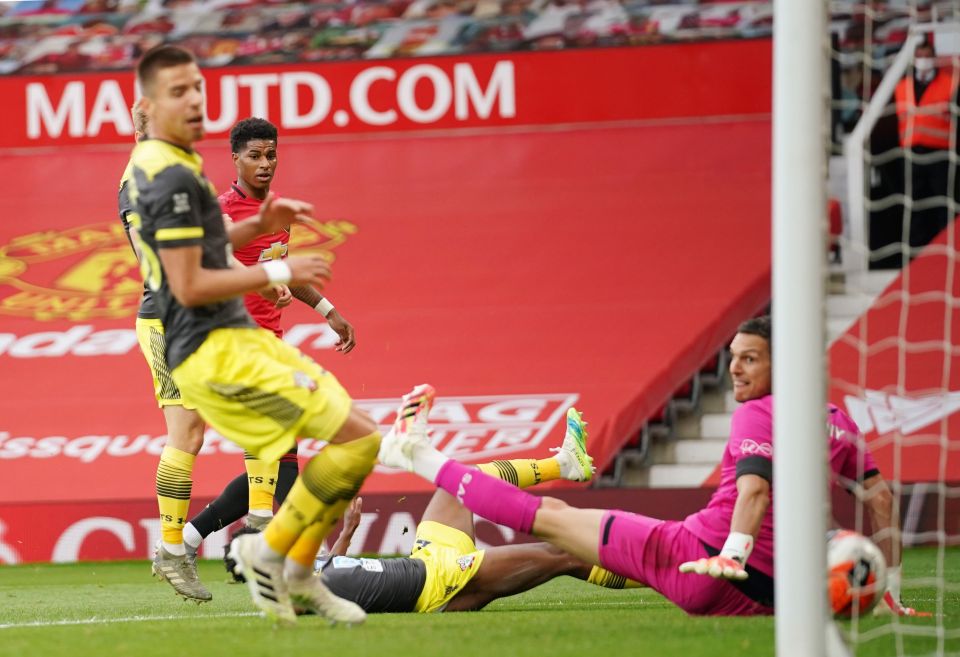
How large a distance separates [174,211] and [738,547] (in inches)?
77.7

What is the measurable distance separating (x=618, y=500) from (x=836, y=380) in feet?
5.67

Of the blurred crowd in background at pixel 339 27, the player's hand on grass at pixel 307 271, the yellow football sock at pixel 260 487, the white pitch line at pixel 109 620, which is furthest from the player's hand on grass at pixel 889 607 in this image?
the blurred crowd in background at pixel 339 27

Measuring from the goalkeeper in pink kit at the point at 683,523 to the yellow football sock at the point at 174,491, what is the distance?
1741mm

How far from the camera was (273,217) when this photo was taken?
4.33 m

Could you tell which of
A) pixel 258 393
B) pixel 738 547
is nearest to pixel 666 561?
pixel 738 547

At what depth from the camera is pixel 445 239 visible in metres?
11.4

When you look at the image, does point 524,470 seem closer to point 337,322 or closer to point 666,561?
point 666,561

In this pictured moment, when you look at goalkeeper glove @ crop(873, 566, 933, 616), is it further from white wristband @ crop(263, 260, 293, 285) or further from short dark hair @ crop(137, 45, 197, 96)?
short dark hair @ crop(137, 45, 197, 96)

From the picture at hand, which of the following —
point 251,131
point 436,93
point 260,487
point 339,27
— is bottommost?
point 260,487

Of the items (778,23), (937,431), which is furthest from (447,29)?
(778,23)

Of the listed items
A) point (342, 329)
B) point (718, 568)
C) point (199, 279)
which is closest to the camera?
point (199, 279)

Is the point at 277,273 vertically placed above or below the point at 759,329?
above

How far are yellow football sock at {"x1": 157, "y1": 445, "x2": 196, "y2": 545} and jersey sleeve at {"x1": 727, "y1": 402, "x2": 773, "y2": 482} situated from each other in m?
2.53

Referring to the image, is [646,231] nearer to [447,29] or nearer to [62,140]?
[447,29]
